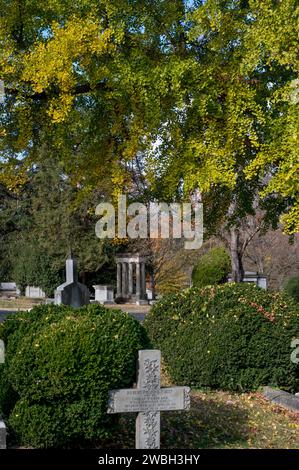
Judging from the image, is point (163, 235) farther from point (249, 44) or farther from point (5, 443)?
point (5, 443)

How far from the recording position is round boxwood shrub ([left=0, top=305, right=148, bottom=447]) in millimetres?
6551

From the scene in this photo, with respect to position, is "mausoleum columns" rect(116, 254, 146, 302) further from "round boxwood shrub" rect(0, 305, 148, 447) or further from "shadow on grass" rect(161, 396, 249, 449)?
"round boxwood shrub" rect(0, 305, 148, 447)

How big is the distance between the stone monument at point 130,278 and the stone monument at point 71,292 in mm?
16167

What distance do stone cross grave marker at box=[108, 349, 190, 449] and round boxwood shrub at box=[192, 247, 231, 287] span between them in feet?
77.4

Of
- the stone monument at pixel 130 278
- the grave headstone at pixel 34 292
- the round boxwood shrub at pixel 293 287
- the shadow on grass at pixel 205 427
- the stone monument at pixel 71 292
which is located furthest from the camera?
the grave headstone at pixel 34 292

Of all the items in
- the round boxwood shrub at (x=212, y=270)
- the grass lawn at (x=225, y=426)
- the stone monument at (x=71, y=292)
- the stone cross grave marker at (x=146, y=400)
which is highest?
the round boxwood shrub at (x=212, y=270)

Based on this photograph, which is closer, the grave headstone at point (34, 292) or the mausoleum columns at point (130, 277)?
the mausoleum columns at point (130, 277)

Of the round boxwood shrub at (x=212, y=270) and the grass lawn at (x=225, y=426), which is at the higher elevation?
the round boxwood shrub at (x=212, y=270)

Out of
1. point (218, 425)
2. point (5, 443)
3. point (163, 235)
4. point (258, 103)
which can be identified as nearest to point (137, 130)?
point (258, 103)

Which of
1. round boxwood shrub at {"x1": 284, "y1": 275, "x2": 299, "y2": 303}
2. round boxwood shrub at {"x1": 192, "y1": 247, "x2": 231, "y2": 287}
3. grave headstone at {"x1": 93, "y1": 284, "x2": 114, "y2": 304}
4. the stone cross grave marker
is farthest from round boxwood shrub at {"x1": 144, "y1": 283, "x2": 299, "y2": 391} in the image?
grave headstone at {"x1": 93, "y1": 284, "x2": 114, "y2": 304}

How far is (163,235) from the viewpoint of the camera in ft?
103

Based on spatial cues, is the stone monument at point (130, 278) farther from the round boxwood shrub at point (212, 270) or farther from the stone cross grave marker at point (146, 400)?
the stone cross grave marker at point (146, 400)

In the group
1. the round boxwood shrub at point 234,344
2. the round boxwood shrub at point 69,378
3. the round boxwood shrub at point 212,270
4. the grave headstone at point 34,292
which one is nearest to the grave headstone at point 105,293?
the grave headstone at point 34,292

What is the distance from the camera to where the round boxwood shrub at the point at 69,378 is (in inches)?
258
